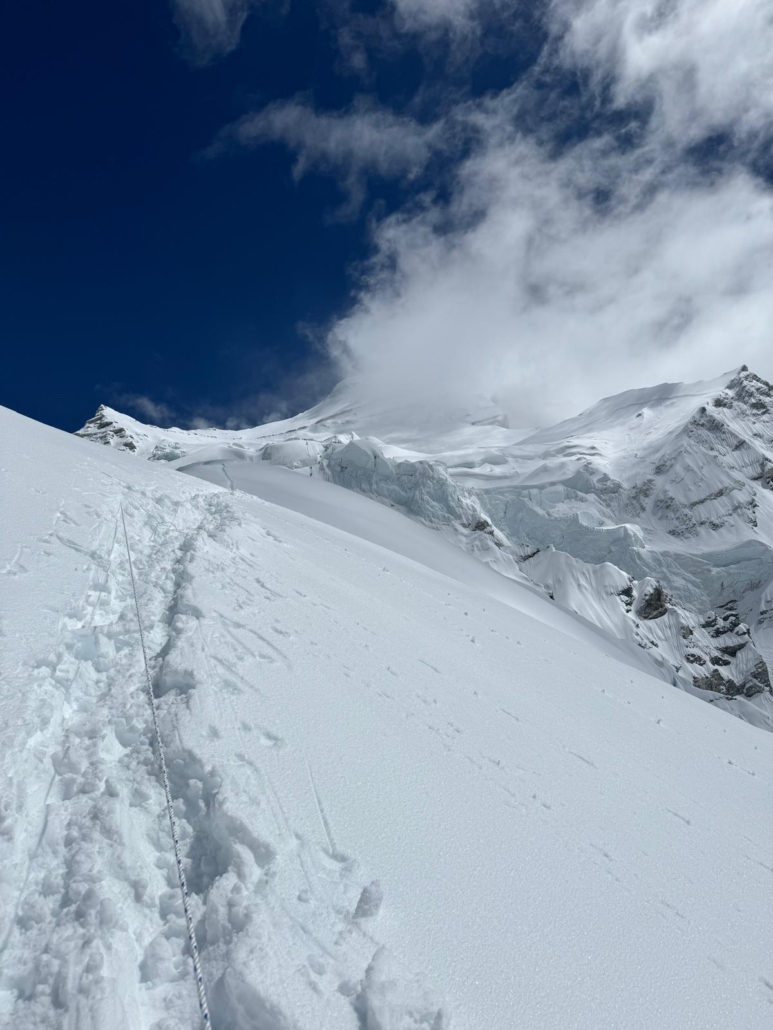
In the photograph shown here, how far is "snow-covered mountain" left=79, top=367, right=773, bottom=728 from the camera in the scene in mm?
57062

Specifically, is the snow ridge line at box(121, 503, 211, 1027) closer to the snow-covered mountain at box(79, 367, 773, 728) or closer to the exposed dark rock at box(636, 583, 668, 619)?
the snow-covered mountain at box(79, 367, 773, 728)

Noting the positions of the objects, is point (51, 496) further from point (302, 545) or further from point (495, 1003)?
point (495, 1003)

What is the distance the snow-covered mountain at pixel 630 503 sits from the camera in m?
57.1

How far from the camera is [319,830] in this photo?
405 centimetres

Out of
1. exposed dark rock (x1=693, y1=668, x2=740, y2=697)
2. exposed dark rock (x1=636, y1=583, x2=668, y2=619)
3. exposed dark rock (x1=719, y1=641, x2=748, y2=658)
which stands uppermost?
exposed dark rock (x1=636, y1=583, x2=668, y2=619)

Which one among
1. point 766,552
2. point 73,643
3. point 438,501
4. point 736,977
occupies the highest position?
point 766,552

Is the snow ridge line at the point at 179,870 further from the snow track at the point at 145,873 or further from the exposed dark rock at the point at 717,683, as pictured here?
the exposed dark rock at the point at 717,683

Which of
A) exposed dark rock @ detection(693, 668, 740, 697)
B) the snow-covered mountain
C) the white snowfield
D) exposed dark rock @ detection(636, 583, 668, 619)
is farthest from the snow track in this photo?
exposed dark rock @ detection(693, 668, 740, 697)

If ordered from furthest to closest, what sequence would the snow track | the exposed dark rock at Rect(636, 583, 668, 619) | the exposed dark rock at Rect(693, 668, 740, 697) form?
the exposed dark rock at Rect(693, 668, 740, 697)
the exposed dark rock at Rect(636, 583, 668, 619)
the snow track

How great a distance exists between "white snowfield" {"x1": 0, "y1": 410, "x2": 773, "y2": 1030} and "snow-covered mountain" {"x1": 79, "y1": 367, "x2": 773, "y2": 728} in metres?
19.9

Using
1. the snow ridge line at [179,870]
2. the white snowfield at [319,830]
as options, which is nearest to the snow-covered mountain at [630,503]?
the white snowfield at [319,830]

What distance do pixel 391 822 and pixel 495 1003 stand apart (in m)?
1.41

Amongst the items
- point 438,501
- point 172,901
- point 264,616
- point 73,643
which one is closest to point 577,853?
point 172,901

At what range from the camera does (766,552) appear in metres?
87.2
